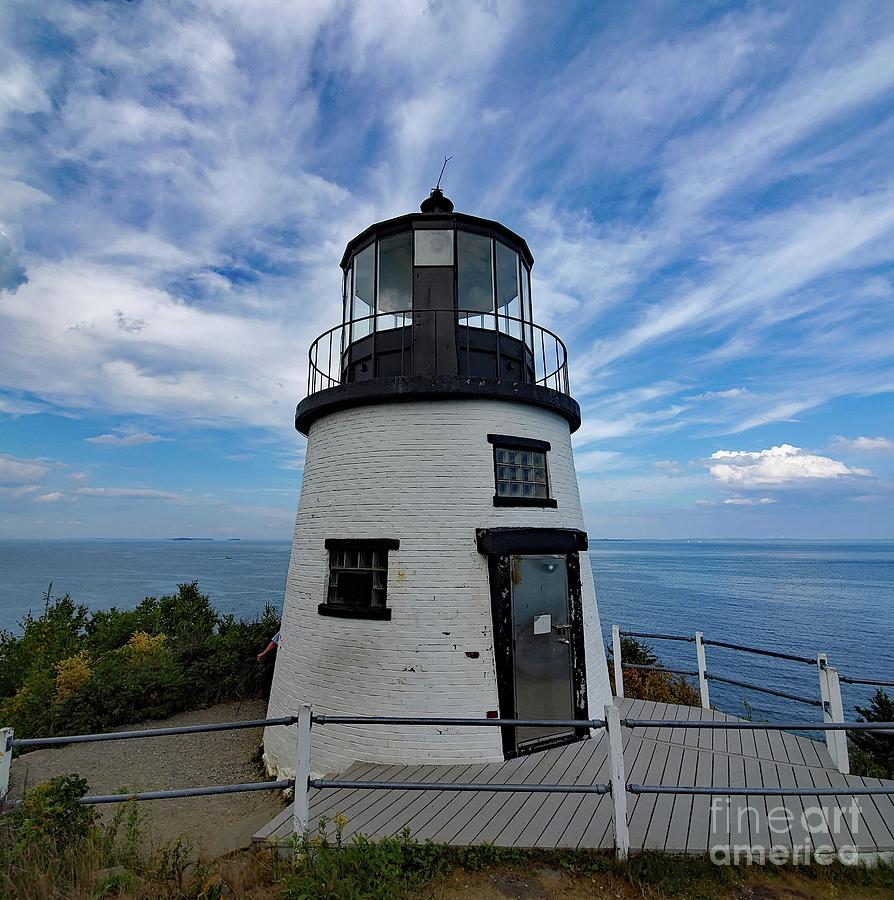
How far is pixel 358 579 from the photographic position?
269 inches

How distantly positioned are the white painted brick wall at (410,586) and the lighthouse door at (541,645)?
394mm

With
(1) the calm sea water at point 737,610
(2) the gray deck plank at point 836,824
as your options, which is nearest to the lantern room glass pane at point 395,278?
(2) the gray deck plank at point 836,824

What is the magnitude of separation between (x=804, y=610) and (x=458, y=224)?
50973 millimetres

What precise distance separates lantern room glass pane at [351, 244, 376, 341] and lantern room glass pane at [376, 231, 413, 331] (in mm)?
163

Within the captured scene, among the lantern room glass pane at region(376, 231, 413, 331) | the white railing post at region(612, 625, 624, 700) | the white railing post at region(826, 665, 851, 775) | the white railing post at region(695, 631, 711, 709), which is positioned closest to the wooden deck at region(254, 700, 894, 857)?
the white railing post at region(826, 665, 851, 775)

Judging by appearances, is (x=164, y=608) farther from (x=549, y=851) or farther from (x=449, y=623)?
(x=549, y=851)

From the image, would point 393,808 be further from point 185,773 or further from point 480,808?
point 185,773

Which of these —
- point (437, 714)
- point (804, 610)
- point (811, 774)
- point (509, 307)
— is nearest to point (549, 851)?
point (437, 714)

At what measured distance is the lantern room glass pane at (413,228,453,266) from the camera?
25.0ft

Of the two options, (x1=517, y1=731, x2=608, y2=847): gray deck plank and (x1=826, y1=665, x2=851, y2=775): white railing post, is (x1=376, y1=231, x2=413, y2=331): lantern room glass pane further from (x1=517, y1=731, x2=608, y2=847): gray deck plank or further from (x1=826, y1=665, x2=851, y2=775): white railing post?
(x1=826, y1=665, x2=851, y2=775): white railing post

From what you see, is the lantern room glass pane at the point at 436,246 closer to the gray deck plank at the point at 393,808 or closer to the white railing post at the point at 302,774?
the white railing post at the point at 302,774

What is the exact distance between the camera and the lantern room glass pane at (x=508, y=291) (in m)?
7.96

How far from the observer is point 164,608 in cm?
2405

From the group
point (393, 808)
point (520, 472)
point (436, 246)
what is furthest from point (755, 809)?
point (436, 246)
